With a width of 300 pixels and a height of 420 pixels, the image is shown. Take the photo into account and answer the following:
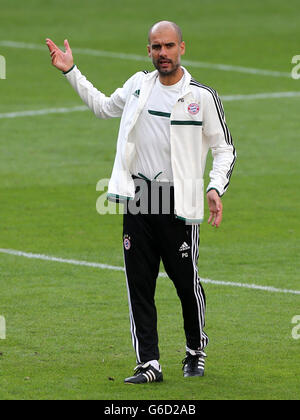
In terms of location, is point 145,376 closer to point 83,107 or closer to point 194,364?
point 194,364

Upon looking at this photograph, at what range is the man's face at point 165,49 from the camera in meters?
8.21

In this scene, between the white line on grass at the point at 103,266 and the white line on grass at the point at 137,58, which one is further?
the white line on grass at the point at 137,58

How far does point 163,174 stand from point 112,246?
195 inches

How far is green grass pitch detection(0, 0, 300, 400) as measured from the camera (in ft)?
28.8

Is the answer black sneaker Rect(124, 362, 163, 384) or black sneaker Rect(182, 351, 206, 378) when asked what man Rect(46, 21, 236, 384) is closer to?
black sneaker Rect(124, 362, 163, 384)

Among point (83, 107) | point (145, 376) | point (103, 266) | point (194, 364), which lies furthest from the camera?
point (83, 107)

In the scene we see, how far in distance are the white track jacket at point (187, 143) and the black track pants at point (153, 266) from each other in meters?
0.16

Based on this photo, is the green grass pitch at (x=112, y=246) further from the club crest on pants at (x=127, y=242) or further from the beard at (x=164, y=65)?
Answer: the beard at (x=164, y=65)

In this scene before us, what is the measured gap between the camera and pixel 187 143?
27.3 feet

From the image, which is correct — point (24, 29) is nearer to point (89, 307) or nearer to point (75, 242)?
point (75, 242)

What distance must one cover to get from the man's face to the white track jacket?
199mm

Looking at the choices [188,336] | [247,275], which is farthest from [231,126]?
[188,336]

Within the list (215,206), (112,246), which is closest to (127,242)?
(215,206)

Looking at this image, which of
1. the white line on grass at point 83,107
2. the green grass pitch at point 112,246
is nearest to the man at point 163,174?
the green grass pitch at point 112,246
